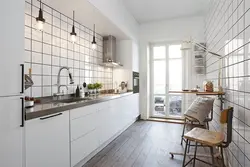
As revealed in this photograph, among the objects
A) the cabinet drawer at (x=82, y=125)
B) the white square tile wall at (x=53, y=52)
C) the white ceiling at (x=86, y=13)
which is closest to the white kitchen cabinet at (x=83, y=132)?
the cabinet drawer at (x=82, y=125)

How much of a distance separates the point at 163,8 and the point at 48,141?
3.78 metres

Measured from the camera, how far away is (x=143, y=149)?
2.79 metres

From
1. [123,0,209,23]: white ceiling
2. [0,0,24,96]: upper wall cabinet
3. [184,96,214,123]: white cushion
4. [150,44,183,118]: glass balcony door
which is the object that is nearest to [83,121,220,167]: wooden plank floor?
[184,96,214,123]: white cushion

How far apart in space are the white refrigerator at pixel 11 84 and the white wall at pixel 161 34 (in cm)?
391

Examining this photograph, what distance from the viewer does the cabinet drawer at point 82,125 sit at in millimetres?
1977

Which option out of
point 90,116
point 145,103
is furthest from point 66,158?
point 145,103

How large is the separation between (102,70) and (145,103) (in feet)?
5.96

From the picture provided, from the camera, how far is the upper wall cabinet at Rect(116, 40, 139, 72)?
4.35 meters

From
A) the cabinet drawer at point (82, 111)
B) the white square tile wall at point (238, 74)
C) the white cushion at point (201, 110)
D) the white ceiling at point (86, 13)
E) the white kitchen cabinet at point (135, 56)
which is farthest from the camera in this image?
the white kitchen cabinet at point (135, 56)

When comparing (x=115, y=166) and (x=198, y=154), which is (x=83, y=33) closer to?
(x=115, y=166)

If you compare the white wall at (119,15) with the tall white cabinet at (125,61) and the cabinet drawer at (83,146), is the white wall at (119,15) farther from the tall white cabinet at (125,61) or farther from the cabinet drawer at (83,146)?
the cabinet drawer at (83,146)

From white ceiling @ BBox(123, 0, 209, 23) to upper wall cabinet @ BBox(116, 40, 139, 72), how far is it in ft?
2.61

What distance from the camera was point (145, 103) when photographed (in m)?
4.99

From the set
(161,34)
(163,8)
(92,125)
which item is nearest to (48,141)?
(92,125)
